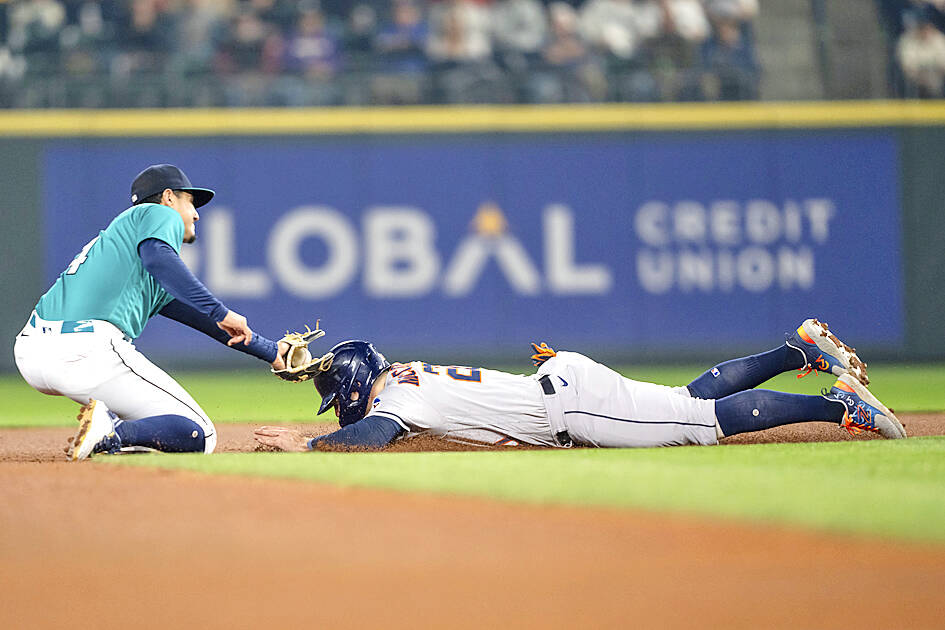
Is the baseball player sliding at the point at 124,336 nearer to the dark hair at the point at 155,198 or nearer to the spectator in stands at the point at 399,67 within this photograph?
the dark hair at the point at 155,198

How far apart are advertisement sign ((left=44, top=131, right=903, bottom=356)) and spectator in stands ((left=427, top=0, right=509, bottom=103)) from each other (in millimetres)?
567

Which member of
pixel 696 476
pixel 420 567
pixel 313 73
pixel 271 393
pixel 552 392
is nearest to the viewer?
pixel 420 567

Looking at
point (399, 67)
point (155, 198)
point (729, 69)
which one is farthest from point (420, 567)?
point (729, 69)

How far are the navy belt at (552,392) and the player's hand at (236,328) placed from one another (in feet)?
4.61

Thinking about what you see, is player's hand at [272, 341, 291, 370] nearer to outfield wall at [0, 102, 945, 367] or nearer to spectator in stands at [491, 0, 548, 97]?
outfield wall at [0, 102, 945, 367]

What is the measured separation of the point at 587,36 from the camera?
14938mm

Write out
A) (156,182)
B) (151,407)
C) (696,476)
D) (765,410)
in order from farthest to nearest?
(156,182), (151,407), (765,410), (696,476)

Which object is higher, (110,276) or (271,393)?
(110,276)

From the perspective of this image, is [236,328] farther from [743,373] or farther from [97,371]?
[743,373]

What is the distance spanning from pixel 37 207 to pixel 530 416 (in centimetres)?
1057

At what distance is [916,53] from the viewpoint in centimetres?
1461

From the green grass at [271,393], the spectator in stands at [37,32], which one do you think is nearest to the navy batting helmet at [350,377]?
the green grass at [271,393]

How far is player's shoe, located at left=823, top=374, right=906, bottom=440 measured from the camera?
5.66m

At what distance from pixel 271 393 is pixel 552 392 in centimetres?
633
